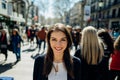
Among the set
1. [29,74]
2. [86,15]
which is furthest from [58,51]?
[86,15]

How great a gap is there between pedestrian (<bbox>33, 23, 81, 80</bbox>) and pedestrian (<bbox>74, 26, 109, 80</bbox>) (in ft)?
5.70

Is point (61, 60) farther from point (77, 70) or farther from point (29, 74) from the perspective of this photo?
point (29, 74)

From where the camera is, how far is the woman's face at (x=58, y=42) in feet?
7.66

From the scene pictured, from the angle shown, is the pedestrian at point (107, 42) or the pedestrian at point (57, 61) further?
the pedestrian at point (107, 42)

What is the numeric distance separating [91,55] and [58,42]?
1.92m

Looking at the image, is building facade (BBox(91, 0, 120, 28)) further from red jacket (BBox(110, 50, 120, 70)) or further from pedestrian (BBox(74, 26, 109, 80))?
pedestrian (BBox(74, 26, 109, 80))

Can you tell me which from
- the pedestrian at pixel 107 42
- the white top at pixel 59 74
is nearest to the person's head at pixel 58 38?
the white top at pixel 59 74

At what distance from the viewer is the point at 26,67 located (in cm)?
1030

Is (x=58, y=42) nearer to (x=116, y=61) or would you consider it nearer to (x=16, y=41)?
(x=116, y=61)

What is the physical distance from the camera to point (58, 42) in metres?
2.34

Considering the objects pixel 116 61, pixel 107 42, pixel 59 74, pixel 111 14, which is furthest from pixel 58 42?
pixel 111 14

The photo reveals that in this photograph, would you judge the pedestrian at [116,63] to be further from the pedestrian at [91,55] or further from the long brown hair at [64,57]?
the long brown hair at [64,57]

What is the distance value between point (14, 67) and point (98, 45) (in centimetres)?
652

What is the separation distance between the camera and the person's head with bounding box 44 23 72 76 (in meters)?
2.34
